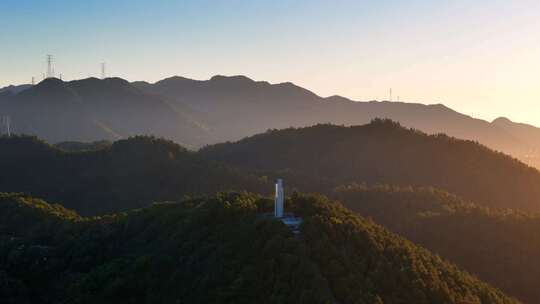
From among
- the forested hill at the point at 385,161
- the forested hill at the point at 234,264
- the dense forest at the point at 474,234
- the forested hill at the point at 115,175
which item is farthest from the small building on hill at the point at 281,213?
the forested hill at the point at 385,161

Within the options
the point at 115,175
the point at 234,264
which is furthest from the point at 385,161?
the point at 234,264

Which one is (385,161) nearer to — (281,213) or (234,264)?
(281,213)

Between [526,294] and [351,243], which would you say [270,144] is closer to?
[526,294]

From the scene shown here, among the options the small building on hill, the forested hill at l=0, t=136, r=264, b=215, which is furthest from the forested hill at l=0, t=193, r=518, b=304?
the forested hill at l=0, t=136, r=264, b=215

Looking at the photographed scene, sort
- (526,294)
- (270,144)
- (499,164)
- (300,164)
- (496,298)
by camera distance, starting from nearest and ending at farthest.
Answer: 1. (496,298)
2. (526,294)
3. (499,164)
4. (300,164)
5. (270,144)

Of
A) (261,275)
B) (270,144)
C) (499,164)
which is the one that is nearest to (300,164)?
(270,144)

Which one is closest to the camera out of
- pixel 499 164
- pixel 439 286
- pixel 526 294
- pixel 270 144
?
pixel 439 286

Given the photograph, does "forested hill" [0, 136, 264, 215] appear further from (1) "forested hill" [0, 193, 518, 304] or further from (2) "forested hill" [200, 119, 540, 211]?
(1) "forested hill" [0, 193, 518, 304]
